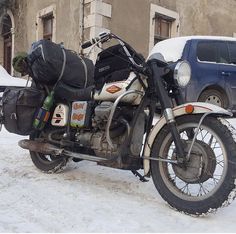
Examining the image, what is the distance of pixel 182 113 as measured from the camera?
3092 millimetres

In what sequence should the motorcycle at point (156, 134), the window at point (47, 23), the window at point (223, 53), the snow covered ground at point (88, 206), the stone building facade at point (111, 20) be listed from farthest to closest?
the window at point (47, 23) < the stone building facade at point (111, 20) < the window at point (223, 53) < the motorcycle at point (156, 134) < the snow covered ground at point (88, 206)

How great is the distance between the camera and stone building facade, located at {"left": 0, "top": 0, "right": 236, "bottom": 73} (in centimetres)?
1141

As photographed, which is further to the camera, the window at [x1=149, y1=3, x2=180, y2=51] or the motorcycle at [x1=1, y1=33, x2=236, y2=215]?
the window at [x1=149, y1=3, x2=180, y2=51]

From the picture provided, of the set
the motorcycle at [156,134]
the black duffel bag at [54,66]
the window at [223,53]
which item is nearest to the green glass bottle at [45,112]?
the motorcycle at [156,134]

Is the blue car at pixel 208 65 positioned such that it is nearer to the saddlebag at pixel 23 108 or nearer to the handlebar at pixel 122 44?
the saddlebag at pixel 23 108

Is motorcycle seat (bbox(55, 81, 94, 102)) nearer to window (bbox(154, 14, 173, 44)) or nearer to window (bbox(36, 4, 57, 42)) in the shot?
window (bbox(36, 4, 57, 42))

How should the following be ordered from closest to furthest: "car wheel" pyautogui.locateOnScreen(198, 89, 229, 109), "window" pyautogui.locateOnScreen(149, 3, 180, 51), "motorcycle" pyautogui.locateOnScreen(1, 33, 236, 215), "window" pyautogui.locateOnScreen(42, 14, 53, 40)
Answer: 1. "motorcycle" pyautogui.locateOnScreen(1, 33, 236, 215)
2. "car wheel" pyautogui.locateOnScreen(198, 89, 229, 109)
3. "window" pyautogui.locateOnScreen(149, 3, 180, 51)
4. "window" pyautogui.locateOnScreen(42, 14, 53, 40)

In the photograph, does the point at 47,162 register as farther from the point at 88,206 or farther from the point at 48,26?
the point at 48,26

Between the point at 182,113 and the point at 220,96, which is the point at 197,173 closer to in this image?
the point at 182,113

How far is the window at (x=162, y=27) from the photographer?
13117 millimetres

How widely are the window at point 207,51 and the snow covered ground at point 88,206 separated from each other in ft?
15.0

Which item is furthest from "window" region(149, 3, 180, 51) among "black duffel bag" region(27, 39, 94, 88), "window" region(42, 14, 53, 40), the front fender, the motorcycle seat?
the front fender

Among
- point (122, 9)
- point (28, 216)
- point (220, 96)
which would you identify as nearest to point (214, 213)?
point (28, 216)

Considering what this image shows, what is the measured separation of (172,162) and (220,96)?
559cm
